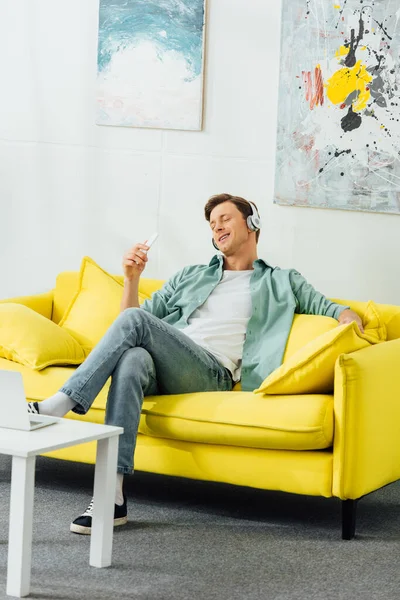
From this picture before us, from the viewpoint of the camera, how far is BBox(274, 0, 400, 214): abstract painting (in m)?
3.91

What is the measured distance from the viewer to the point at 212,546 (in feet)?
9.68

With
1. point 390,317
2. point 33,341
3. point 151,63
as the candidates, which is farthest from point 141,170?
point 390,317

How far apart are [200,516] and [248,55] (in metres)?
2.02

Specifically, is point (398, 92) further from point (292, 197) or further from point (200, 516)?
point (200, 516)

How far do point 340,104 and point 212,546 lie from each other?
6.36 ft

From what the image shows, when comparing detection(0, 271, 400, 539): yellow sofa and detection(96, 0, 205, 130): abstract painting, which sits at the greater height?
detection(96, 0, 205, 130): abstract painting

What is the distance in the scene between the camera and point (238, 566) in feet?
9.12

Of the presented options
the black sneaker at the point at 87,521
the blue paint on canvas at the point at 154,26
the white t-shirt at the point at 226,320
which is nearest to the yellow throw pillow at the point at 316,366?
the white t-shirt at the point at 226,320

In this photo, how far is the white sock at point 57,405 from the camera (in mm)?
2979

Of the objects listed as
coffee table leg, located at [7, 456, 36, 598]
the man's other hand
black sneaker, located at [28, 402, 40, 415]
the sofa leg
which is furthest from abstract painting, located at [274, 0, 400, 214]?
coffee table leg, located at [7, 456, 36, 598]

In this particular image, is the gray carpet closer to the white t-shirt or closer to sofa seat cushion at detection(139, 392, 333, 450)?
sofa seat cushion at detection(139, 392, 333, 450)

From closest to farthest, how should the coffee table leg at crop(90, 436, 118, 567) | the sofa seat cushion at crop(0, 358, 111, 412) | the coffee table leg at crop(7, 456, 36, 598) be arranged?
the coffee table leg at crop(7, 456, 36, 598)
the coffee table leg at crop(90, 436, 118, 567)
the sofa seat cushion at crop(0, 358, 111, 412)

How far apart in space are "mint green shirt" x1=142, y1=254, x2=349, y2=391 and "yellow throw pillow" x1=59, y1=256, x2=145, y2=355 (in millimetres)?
169

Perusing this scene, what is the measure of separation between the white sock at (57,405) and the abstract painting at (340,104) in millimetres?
1540
